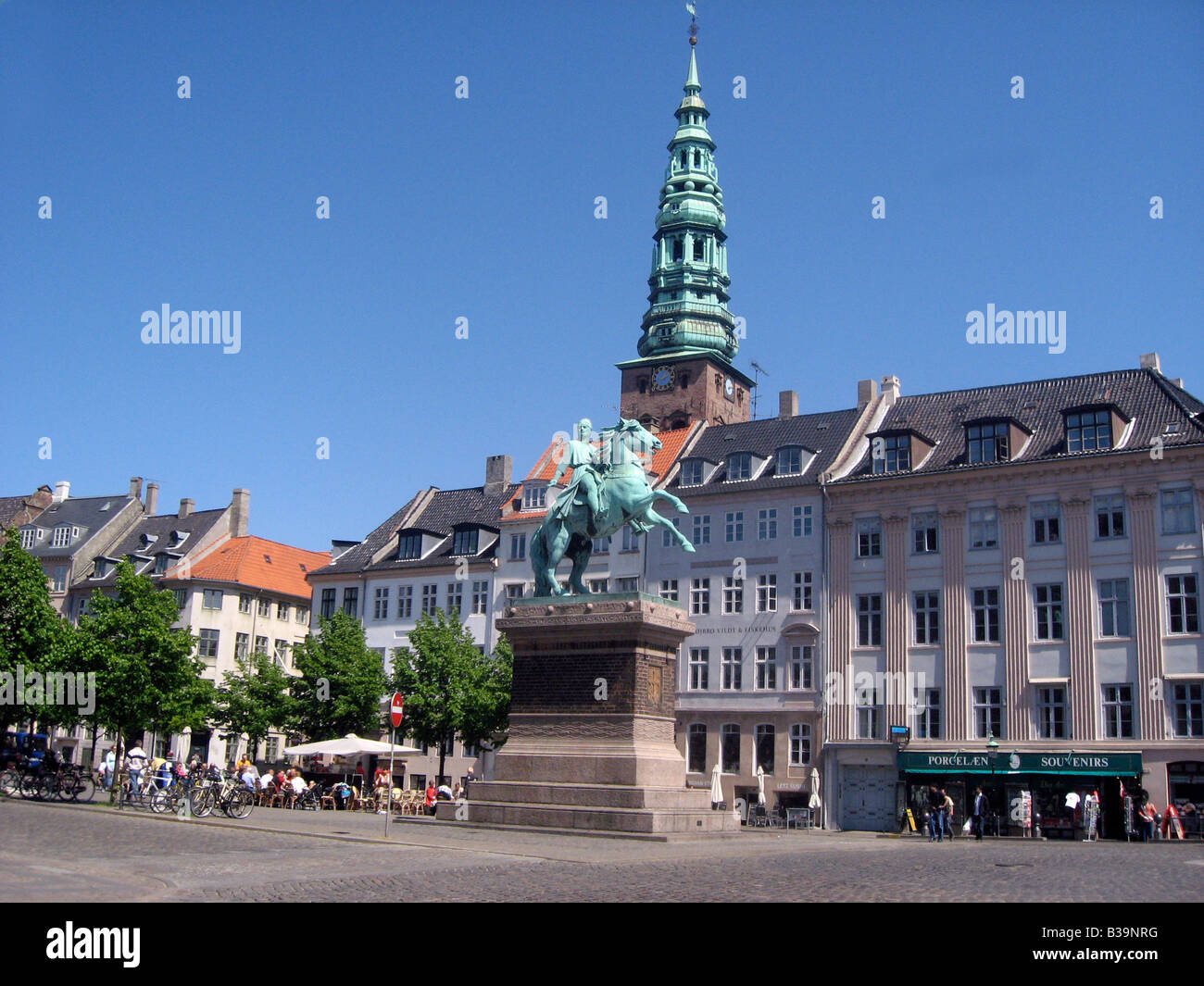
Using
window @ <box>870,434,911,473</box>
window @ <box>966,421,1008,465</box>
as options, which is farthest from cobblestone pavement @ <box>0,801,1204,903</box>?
window @ <box>870,434,911,473</box>

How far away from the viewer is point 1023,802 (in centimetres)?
4469

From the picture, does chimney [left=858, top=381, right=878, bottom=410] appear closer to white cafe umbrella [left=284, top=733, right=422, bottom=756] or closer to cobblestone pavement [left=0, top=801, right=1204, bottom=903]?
white cafe umbrella [left=284, top=733, right=422, bottom=756]

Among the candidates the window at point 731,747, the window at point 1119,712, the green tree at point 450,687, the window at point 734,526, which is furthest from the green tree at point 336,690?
the window at point 1119,712

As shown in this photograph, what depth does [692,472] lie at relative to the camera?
199ft

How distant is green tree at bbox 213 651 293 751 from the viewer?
182ft

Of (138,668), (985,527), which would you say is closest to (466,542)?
(138,668)

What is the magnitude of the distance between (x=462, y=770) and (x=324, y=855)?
4511 cm

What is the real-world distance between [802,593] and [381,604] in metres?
23.9

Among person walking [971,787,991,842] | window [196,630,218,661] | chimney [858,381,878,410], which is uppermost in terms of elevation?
chimney [858,381,878,410]

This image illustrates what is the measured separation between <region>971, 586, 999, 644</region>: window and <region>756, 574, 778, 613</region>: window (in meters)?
8.74

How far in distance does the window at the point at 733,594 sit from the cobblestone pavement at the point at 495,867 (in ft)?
93.5

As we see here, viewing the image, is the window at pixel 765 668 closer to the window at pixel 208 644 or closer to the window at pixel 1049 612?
the window at pixel 1049 612

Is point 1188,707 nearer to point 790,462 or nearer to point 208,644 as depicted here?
point 790,462
